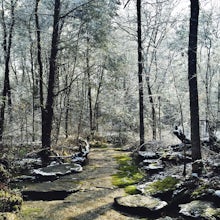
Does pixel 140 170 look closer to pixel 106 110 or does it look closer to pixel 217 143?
pixel 217 143

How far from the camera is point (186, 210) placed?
504cm

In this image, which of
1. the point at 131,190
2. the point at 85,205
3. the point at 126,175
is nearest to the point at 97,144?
the point at 126,175

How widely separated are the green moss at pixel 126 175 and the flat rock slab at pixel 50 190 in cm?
113

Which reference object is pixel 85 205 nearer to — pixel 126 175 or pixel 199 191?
pixel 199 191

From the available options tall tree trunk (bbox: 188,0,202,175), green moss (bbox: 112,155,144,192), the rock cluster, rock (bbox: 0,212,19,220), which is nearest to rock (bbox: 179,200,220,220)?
the rock cluster

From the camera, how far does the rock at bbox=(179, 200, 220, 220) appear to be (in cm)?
467

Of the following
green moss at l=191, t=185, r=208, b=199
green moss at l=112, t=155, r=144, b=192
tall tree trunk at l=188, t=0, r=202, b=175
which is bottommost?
green moss at l=112, t=155, r=144, b=192

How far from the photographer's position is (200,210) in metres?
4.93

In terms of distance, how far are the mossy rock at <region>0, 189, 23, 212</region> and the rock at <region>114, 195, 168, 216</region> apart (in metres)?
1.95

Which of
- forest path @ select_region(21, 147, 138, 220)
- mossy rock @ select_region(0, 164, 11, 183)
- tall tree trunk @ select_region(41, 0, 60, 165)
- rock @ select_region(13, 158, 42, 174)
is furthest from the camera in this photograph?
tall tree trunk @ select_region(41, 0, 60, 165)

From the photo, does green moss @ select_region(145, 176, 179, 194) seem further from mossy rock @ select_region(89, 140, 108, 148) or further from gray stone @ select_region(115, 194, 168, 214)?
mossy rock @ select_region(89, 140, 108, 148)

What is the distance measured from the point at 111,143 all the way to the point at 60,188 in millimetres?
9886

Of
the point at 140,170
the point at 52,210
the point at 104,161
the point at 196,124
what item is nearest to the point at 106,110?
the point at 104,161

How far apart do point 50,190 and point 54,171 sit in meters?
1.58
